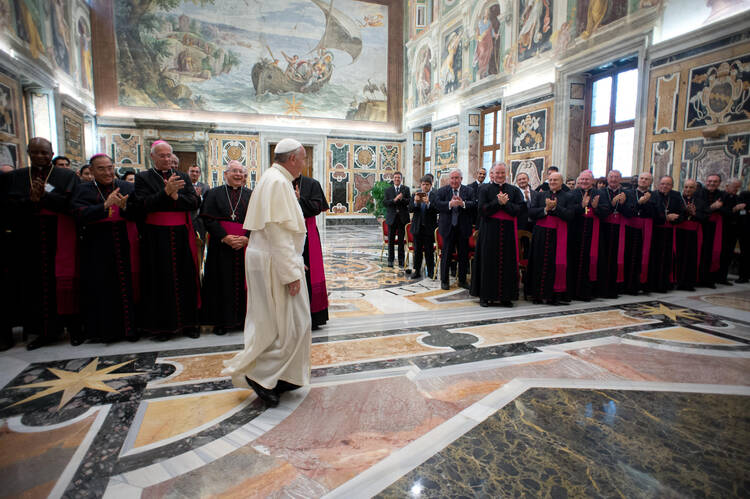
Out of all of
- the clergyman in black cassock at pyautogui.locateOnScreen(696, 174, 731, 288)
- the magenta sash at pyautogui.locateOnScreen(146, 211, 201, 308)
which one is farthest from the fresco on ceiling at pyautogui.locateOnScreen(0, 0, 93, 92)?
the clergyman in black cassock at pyautogui.locateOnScreen(696, 174, 731, 288)

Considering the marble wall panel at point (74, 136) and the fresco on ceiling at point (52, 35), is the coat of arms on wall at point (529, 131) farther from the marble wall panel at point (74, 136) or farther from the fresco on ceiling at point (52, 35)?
the marble wall panel at point (74, 136)

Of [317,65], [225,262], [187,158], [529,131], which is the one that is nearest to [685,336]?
[225,262]

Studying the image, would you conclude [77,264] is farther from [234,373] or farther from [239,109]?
[239,109]

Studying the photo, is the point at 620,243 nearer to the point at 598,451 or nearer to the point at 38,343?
the point at 598,451

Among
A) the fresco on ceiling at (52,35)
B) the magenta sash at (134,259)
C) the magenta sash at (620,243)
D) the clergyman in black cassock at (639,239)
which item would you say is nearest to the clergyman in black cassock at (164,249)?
the magenta sash at (134,259)

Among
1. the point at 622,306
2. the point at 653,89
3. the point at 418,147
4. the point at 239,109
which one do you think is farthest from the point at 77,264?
the point at 418,147

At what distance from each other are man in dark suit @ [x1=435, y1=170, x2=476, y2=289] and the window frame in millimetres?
3954

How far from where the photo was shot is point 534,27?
1037cm

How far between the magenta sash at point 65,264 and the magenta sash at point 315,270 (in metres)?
2.18

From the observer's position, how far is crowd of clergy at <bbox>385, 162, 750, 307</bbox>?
17.4 feet

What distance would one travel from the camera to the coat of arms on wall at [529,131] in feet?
33.0

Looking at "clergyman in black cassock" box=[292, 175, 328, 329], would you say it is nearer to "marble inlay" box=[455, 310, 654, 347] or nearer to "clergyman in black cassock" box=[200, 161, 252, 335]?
"clergyman in black cassock" box=[200, 161, 252, 335]

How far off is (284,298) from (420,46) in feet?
52.8

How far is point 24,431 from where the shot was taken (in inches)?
91.2
